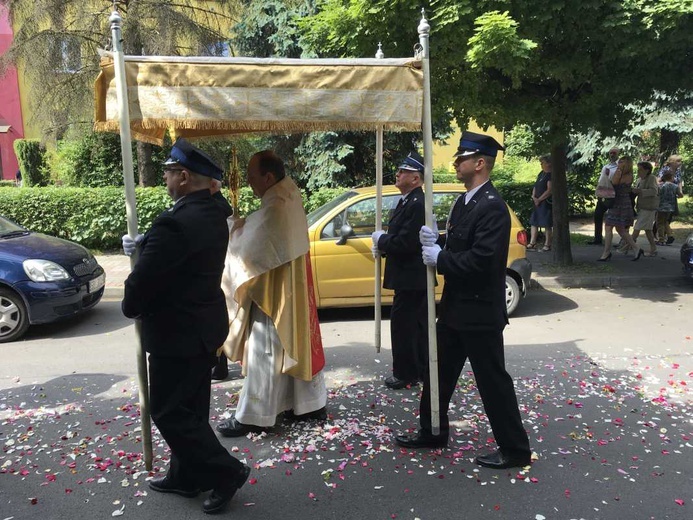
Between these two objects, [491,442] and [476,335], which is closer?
[476,335]

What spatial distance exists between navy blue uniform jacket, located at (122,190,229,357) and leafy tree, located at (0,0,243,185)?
9.59 m

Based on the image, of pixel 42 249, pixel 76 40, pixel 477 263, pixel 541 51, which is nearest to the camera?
pixel 477 263

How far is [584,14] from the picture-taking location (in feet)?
23.1

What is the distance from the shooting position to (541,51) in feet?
25.9

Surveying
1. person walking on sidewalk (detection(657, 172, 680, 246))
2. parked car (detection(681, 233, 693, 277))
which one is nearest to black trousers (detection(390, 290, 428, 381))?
parked car (detection(681, 233, 693, 277))

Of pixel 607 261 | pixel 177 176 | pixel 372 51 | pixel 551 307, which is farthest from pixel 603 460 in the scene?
pixel 607 261

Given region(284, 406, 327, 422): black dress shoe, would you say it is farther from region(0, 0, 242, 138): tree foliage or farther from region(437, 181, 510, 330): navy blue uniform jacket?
region(0, 0, 242, 138): tree foliage

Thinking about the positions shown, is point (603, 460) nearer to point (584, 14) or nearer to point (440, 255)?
point (440, 255)

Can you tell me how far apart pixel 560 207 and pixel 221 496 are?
8266 millimetres

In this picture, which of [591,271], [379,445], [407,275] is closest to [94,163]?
[591,271]

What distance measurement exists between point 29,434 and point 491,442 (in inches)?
127

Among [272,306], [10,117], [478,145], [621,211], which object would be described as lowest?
[272,306]

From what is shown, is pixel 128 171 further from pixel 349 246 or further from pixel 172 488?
pixel 349 246

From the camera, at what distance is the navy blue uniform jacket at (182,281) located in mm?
2688
